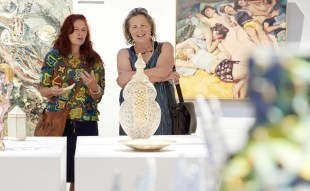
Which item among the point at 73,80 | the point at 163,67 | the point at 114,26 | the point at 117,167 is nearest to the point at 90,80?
the point at 73,80

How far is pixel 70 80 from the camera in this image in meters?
4.55

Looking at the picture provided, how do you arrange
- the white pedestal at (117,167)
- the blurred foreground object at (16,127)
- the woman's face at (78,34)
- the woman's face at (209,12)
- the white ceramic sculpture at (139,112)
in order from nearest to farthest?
the white pedestal at (117,167) < the white ceramic sculpture at (139,112) < the blurred foreground object at (16,127) < the woman's face at (78,34) < the woman's face at (209,12)

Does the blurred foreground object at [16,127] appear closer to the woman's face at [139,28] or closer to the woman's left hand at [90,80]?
the woman's left hand at [90,80]

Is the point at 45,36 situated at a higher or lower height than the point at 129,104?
higher

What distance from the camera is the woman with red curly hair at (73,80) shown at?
454 cm

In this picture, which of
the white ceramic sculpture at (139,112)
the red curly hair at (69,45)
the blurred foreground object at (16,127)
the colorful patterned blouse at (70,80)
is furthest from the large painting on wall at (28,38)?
the white ceramic sculpture at (139,112)

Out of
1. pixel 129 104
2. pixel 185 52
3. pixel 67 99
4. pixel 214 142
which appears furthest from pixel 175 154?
pixel 185 52

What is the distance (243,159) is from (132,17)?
388 centimetres

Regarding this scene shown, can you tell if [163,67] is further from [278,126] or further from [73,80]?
[278,126]

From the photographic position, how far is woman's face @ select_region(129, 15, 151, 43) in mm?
4223

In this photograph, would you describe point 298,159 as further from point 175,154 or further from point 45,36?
point 45,36

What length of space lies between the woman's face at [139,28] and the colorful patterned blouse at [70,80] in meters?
0.49

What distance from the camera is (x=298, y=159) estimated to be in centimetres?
36

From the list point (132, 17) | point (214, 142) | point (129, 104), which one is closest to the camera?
point (214, 142)
